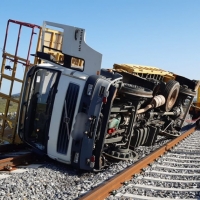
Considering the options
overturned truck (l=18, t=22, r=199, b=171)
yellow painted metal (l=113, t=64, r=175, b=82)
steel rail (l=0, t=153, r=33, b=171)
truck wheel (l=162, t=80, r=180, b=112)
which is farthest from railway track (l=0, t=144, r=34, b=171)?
truck wheel (l=162, t=80, r=180, b=112)

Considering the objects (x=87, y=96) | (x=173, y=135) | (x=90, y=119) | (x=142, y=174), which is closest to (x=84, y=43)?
(x=87, y=96)

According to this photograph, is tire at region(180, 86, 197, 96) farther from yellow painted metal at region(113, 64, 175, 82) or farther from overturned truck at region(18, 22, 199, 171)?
overturned truck at region(18, 22, 199, 171)

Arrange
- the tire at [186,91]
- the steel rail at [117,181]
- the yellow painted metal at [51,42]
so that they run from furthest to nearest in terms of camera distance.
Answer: the tire at [186,91], the yellow painted metal at [51,42], the steel rail at [117,181]

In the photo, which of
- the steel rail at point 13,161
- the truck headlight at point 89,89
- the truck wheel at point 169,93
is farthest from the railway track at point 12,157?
the truck wheel at point 169,93

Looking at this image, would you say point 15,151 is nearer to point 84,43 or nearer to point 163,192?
point 84,43

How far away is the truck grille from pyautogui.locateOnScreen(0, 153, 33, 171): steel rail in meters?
0.82

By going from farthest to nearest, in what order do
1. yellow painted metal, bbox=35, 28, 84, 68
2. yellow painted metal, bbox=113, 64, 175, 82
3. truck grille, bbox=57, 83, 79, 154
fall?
yellow painted metal, bbox=113, 64, 175, 82, yellow painted metal, bbox=35, 28, 84, 68, truck grille, bbox=57, 83, 79, 154

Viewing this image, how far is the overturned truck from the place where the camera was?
602 centimetres

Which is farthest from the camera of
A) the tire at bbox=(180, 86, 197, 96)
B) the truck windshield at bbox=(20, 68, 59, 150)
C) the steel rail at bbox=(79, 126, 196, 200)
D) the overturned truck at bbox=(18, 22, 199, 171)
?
the tire at bbox=(180, 86, 197, 96)

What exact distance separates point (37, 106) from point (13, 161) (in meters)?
1.16

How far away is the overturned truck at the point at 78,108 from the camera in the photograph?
6.02 metres

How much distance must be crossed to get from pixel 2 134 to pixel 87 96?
114 inches

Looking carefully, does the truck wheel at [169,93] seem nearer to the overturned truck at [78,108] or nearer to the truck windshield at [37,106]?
the overturned truck at [78,108]

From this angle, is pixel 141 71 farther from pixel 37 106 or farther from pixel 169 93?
pixel 37 106
